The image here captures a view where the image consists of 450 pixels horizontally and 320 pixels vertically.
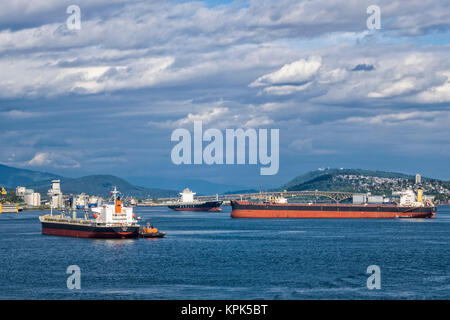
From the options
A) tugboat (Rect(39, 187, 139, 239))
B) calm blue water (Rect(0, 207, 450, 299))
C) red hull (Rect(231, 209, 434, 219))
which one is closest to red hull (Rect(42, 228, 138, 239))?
tugboat (Rect(39, 187, 139, 239))

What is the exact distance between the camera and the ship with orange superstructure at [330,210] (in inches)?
6624

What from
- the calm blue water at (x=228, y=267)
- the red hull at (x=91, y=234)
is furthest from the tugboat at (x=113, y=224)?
the calm blue water at (x=228, y=267)

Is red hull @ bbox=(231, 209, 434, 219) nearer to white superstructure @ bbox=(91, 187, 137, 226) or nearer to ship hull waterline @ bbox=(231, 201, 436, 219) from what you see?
ship hull waterline @ bbox=(231, 201, 436, 219)

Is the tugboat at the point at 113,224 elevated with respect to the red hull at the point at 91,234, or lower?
elevated

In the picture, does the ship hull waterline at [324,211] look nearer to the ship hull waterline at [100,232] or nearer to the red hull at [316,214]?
the red hull at [316,214]

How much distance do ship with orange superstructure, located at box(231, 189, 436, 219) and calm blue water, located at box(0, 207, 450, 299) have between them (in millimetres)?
69000

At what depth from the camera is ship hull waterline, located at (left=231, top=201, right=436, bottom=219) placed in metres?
168

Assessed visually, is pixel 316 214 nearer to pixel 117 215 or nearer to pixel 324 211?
pixel 324 211

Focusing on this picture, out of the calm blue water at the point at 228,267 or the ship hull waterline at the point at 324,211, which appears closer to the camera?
the calm blue water at the point at 228,267

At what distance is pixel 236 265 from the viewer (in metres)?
64.6
